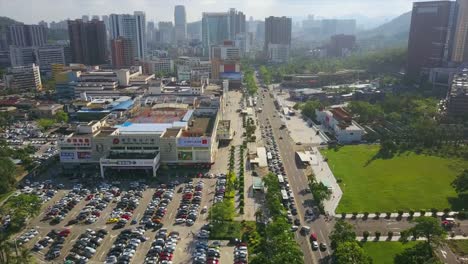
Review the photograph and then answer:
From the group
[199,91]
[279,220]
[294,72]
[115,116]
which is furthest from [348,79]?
[279,220]

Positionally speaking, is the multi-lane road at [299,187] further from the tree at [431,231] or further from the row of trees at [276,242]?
the tree at [431,231]

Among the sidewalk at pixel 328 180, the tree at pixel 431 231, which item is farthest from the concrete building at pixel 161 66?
the tree at pixel 431 231

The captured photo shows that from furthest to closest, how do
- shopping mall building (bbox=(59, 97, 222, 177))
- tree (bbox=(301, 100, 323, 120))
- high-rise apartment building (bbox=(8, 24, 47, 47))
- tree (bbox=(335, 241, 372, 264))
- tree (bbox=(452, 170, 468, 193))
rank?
high-rise apartment building (bbox=(8, 24, 47, 47)) < tree (bbox=(301, 100, 323, 120)) < shopping mall building (bbox=(59, 97, 222, 177)) < tree (bbox=(452, 170, 468, 193)) < tree (bbox=(335, 241, 372, 264))

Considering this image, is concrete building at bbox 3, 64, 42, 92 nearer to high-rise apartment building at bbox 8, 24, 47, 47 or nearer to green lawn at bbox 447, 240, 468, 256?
high-rise apartment building at bbox 8, 24, 47, 47

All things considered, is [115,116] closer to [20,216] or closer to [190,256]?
[20,216]

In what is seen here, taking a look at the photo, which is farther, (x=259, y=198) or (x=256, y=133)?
(x=256, y=133)

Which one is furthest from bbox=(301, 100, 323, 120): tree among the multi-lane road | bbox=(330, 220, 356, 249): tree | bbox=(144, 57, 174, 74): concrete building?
bbox=(144, 57, 174, 74): concrete building
